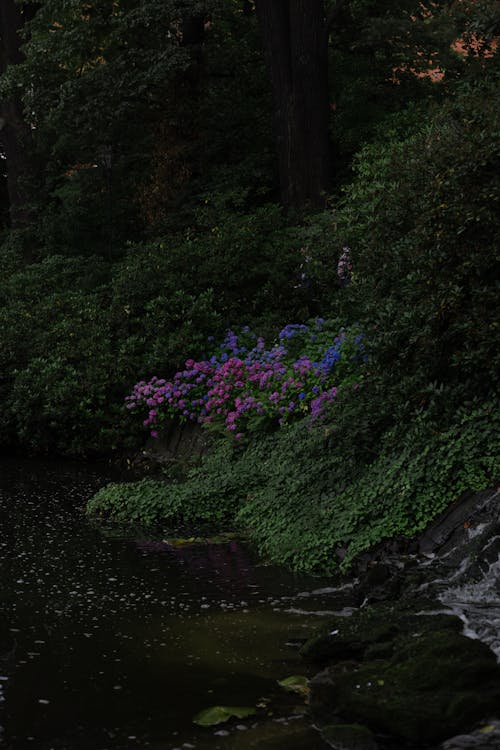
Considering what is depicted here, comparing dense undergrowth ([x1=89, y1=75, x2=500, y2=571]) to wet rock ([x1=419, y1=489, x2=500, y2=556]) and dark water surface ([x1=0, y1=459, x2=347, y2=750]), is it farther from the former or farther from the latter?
dark water surface ([x1=0, y1=459, x2=347, y2=750])

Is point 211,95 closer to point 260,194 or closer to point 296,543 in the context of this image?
point 260,194

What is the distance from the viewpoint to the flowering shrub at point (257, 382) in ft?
28.3

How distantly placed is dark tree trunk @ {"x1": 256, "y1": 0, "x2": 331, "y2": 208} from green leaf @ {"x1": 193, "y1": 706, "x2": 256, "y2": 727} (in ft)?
32.7

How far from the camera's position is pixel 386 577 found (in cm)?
566

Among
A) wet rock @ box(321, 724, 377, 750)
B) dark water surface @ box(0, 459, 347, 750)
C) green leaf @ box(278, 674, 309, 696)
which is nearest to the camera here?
wet rock @ box(321, 724, 377, 750)

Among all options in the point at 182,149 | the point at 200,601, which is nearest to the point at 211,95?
the point at 182,149

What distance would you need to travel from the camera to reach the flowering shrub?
8617 millimetres

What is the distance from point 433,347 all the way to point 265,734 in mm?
3251

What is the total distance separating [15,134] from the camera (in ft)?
63.0

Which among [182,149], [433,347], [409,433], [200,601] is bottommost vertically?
[200,601]

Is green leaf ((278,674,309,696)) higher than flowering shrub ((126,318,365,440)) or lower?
lower

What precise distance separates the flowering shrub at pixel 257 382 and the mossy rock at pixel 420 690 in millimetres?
3668

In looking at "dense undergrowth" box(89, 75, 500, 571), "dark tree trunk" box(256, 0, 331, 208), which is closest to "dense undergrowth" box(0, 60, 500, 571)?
"dense undergrowth" box(89, 75, 500, 571)

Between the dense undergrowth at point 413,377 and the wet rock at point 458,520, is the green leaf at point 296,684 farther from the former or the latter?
the dense undergrowth at point 413,377
